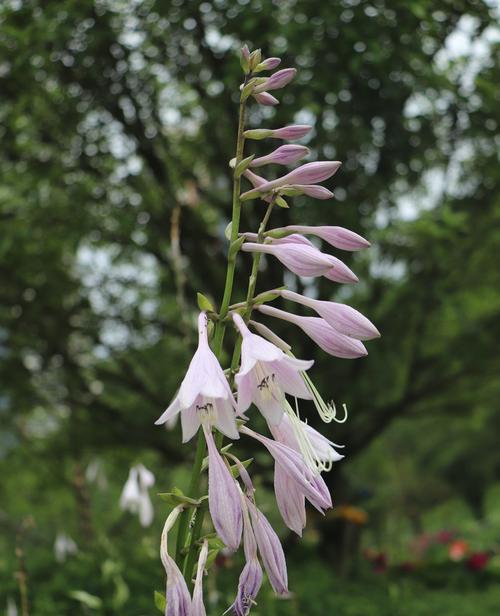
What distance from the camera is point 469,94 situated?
6098mm

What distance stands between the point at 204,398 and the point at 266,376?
0.15m

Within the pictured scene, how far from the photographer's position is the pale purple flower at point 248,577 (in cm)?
177

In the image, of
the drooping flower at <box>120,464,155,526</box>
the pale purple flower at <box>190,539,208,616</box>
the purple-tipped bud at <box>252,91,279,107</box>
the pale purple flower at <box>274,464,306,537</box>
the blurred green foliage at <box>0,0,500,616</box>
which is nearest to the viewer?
the pale purple flower at <box>190,539,208,616</box>

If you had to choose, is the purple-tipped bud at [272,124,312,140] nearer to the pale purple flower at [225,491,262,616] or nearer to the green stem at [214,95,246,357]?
the green stem at [214,95,246,357]

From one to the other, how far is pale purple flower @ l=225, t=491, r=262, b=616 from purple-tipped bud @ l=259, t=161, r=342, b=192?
2.49ft

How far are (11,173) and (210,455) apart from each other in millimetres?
4951

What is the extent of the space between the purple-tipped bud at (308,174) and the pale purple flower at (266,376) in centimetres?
39

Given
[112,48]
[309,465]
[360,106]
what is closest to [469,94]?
[360,106]

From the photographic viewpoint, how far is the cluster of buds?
5.44 ft

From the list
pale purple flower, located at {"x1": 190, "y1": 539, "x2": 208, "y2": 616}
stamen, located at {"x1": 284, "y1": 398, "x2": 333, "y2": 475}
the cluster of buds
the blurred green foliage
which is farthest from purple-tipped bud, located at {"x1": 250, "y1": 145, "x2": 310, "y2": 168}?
the blurred green foliage

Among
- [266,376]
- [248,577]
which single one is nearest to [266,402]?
[266,376]

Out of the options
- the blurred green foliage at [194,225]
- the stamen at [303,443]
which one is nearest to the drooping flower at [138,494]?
the blurred green foliage at [194,225]

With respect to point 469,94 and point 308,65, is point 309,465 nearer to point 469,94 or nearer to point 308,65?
point 308,65

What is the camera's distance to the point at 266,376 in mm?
1758
